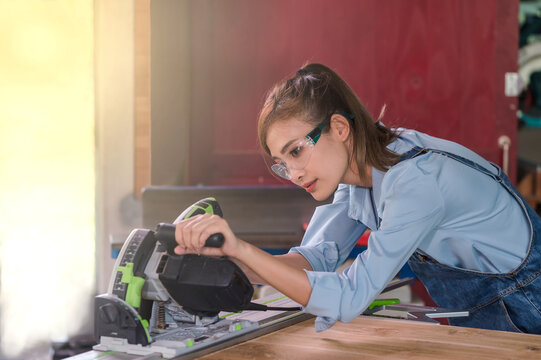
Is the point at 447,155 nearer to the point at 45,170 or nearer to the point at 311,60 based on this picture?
the point at 311,60

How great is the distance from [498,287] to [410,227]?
1.41ft

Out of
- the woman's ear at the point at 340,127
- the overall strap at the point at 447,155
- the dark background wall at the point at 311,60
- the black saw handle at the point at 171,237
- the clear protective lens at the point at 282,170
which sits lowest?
the black saw handle at the point at 171,237

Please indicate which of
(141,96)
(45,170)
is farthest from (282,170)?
(45,170)

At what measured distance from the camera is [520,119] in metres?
4.29

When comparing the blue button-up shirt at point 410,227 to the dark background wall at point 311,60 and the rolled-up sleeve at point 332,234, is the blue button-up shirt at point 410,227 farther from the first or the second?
the dark background wall at point 311,60

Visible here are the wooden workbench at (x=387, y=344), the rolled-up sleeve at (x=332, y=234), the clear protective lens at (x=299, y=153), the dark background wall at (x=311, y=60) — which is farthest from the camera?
the dark background wall at (x=311, y=60)

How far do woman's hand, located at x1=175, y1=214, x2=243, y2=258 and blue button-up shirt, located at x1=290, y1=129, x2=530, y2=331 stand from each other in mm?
189

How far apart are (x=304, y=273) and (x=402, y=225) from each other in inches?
9.1

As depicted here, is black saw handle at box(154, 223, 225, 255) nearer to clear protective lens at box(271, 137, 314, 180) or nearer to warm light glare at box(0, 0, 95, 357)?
→ clear protective lens at box(271, 137, 314, 180)

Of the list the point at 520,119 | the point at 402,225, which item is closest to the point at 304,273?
the point at 402,225

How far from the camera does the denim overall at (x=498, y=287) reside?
5.24 ft

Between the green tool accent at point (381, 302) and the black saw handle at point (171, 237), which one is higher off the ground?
the black saw handle at point (171, 237)

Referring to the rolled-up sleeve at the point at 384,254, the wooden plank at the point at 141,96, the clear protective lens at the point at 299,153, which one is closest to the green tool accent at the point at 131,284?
the rolled-up sleeve at the point at 384,254

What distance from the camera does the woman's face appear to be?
1477mm
